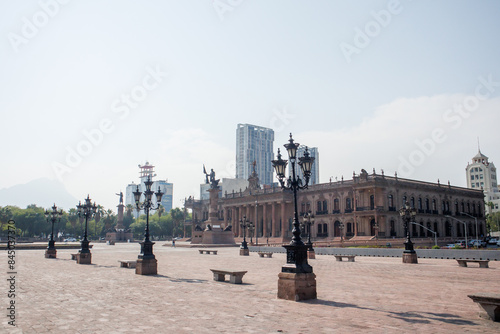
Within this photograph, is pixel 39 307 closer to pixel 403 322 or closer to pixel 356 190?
pixel 403 322

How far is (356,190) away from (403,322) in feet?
195

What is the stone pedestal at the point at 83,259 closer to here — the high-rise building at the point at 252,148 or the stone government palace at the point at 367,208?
the stone government palace at the point at 367,208

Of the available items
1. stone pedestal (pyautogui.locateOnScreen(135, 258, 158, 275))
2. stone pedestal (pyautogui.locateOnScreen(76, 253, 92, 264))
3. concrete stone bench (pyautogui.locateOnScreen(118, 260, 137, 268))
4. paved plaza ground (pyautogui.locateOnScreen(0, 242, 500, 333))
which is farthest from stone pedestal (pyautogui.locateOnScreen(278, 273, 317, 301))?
stone pedestal (pyautogui.locateOnScreen(76, 253, 92, 264))

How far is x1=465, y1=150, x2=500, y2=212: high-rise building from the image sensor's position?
138500mm

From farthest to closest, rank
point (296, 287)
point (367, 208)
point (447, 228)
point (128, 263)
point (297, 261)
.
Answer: point (447, 228)
point (367, 208)
point (128, 263)
point (297, 261)
point (296, 287)

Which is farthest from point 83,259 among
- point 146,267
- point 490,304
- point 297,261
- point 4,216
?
point 4,216

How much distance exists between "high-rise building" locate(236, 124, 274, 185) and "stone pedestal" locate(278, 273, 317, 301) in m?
150

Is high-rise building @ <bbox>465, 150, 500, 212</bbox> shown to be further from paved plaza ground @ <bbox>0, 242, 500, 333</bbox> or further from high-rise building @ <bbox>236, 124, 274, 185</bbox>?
paved plaza ground @ <bbox>0, 242, 500, 333</bbox>

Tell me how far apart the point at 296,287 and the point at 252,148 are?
513ft

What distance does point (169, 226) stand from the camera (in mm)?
128375

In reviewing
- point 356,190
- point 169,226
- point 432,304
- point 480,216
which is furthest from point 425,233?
point 169,226

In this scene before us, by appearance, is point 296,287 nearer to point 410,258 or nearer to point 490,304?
point 490,304

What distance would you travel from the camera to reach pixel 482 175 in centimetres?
14088

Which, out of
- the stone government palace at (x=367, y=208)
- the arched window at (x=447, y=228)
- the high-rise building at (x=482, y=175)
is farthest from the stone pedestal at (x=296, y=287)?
the high-rise building at (x=482, y=175)
